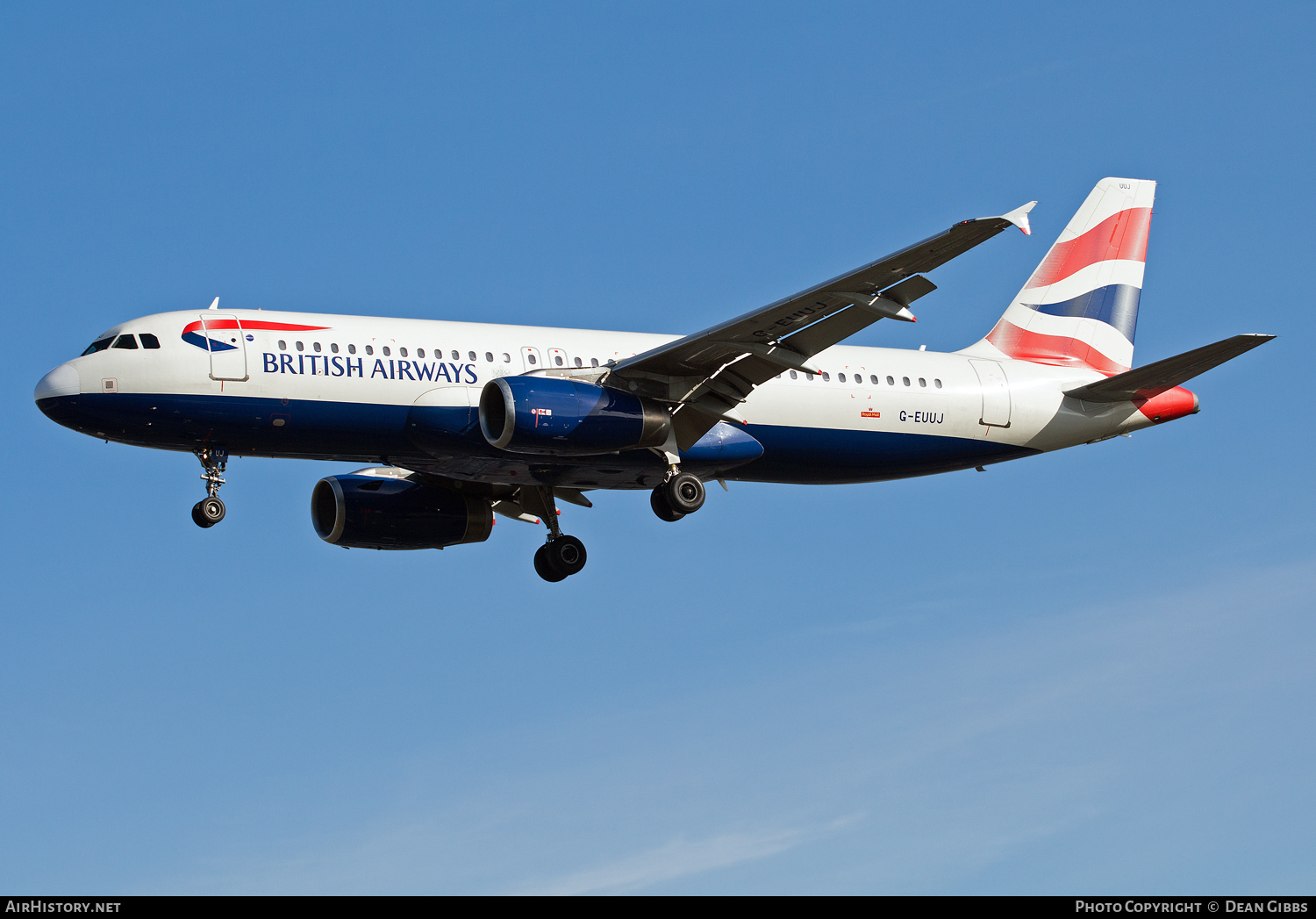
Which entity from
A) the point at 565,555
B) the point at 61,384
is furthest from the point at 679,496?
Result: the point at 61,384

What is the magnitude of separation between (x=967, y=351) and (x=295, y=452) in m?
17.3

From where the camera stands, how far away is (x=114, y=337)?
33.2 m

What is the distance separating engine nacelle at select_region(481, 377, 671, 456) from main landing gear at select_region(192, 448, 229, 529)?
5.52 m

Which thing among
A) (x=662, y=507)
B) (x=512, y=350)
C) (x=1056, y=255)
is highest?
(x=1056, y=255)

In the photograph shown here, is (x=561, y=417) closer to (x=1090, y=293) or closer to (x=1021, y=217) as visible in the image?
(x=1021, y=217)

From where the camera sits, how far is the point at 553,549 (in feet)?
131

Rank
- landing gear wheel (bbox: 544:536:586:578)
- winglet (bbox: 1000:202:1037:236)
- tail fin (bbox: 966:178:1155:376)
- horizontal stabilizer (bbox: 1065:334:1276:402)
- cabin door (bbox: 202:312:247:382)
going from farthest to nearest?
1. tail fin (bbox: 966:178:1155:376)
2. landing gear wheel (bbox: 544:536:586:578)
3. horizontal stabilizer (bbox: 1065:334:1276:402)
4. cabin door (bbox: 202:312:247:382)
5. winglet (bbox: 1000:202:1037:236)

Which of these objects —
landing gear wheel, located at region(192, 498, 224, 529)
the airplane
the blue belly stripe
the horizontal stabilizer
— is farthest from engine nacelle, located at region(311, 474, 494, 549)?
the horizontal stabilizer

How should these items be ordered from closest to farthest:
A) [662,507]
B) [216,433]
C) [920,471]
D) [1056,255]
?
[216,433] < [662,507] < [920,471] < [1056,255]

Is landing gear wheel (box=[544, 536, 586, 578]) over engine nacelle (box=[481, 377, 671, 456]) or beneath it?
over

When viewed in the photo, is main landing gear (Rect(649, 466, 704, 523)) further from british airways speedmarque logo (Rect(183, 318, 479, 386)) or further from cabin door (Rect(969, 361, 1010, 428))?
cabin door (Rect(969, 361, 1010, 428))

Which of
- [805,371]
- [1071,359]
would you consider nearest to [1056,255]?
[1071,359]

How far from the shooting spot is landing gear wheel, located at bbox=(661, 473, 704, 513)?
35.6 metres

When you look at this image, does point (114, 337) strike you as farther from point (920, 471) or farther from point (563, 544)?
point (920, 471)
